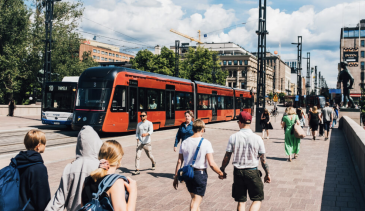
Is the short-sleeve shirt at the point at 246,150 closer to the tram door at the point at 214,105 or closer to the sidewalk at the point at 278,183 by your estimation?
the sidewalk at the point at 278,183

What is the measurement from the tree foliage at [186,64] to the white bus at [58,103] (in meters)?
39.9

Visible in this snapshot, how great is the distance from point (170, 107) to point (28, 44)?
74.6 ft

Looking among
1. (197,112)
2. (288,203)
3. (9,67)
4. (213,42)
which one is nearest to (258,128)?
(197,112)

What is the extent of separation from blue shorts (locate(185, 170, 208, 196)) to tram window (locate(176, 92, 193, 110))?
16016 millimetres

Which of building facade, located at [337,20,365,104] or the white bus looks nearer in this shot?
the white bus

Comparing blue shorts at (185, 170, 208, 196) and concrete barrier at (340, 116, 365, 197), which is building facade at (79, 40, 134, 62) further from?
blue shorts at (185, 170, 208, 196)

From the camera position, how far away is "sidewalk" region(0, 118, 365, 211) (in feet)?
18.7

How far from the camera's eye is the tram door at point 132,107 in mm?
16008

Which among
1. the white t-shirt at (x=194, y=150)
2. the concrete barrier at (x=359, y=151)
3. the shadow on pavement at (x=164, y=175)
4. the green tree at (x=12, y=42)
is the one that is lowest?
the shadow on pavement at (x=164, y=175)

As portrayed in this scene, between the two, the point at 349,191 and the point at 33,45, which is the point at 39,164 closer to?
the point at 349,191

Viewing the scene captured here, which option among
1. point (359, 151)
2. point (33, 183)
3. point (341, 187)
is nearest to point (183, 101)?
point (359, 151)

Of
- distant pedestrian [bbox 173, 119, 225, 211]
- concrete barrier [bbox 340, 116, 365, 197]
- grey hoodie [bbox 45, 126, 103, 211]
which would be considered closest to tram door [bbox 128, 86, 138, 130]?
concrete barrier [bbox 340, 116, 365, 197]

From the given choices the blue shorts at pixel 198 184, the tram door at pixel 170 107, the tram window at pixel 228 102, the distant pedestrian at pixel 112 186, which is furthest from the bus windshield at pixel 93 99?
the tram window at pixel 228 102

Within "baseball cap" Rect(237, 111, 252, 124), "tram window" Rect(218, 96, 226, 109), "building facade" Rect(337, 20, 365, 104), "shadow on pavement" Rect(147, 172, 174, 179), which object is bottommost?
"shadow on pavement" Rect(147, 172, 174, 179)
